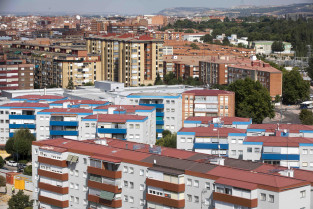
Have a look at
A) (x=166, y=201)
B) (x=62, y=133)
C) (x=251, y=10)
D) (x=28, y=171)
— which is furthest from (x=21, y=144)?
(x=251, y=10)

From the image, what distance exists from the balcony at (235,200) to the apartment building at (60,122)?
15.7 ft

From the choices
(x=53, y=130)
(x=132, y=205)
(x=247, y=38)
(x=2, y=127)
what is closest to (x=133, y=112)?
(x=53, y=130)

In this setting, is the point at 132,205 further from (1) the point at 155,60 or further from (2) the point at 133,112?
(1) the point at 155,60

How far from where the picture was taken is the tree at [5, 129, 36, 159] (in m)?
11.0

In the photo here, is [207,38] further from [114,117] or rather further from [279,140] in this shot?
[279,140]

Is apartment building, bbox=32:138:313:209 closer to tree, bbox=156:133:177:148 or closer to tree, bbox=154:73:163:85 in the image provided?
tree, bbox=156:133:177:148

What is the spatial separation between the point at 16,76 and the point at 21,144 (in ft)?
22.8

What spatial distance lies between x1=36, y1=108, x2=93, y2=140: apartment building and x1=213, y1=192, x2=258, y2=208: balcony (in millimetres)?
4783

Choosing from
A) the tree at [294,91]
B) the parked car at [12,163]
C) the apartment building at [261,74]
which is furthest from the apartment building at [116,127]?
the tree at [294,91]

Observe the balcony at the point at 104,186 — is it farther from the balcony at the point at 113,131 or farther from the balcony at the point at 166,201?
the balcony at the point at 113,131

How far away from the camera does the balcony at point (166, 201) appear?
662cm

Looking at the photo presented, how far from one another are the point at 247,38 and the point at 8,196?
25.6 m

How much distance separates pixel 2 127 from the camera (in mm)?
11945

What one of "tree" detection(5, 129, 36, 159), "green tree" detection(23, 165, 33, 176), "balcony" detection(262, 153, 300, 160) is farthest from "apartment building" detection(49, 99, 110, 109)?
"balcony" detection(262, 153, 300, 160)
